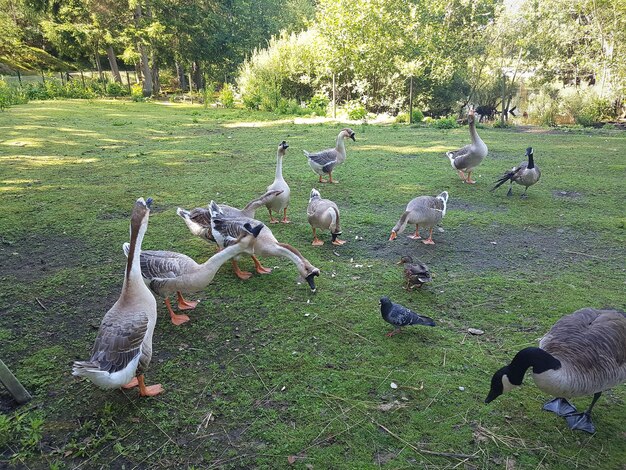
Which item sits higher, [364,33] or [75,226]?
[364,33]

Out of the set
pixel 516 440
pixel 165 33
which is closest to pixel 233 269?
pixel 516 440

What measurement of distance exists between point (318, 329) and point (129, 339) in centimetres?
168

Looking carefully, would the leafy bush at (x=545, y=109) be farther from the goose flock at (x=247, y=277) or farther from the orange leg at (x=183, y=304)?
the orange leg at (x=183, y=304)

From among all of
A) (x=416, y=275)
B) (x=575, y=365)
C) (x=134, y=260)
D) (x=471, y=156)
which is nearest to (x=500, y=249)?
(x=416, y=275)

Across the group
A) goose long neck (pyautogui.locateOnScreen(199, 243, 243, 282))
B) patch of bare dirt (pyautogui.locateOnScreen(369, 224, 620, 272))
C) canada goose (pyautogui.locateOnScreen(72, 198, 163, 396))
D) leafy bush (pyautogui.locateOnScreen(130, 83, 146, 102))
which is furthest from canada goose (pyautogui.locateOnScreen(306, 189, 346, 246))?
leafy bush (pyautogui.locateOnScreen(130, 83, 146, 102))

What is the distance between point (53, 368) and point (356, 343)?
2560 mm

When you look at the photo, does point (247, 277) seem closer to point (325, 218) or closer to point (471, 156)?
point (325, 218)

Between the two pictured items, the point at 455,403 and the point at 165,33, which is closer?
the point at 455,403

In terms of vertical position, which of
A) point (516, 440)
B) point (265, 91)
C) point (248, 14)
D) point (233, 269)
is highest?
point (248, 14)

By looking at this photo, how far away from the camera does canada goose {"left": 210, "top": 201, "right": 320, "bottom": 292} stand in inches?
172

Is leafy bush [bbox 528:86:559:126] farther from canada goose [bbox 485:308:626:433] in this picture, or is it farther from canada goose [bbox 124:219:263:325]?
canada goose [bbox 124:219:263:325]

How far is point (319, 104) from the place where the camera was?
2309 cm

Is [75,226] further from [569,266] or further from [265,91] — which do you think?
[265,91]

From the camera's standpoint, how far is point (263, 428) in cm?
281
